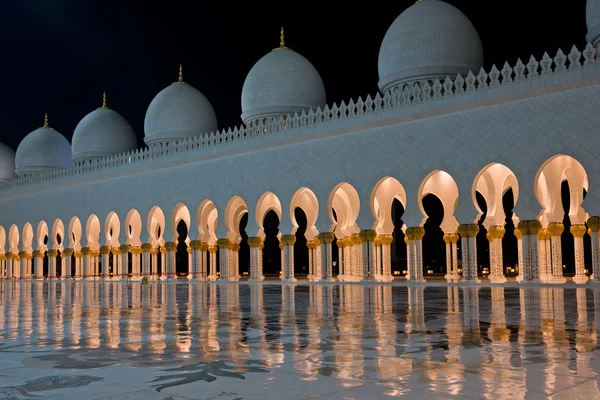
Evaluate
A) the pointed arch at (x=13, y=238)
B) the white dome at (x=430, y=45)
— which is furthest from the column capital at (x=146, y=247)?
the white dome at (x=430, y=45)

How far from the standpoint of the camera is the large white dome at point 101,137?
975 inches

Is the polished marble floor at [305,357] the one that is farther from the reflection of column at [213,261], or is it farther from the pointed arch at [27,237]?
the pointed arch at [27,237]

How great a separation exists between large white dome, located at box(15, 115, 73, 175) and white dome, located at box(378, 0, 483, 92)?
16.1 m

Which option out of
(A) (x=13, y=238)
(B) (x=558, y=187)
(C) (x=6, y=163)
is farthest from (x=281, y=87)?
(C) (x=6, y=163)

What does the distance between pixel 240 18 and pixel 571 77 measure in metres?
13.7

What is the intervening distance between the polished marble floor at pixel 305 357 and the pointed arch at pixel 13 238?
2240 cm

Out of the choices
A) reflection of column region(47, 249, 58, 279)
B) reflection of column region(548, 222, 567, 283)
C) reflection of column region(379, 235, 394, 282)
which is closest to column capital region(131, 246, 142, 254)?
reflection of column region(47, 249, 58, 279)

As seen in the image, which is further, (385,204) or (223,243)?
(223,243)

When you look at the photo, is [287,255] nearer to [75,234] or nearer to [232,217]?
[232,217]

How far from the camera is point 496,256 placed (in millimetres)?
14008

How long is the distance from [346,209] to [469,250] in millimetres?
5813

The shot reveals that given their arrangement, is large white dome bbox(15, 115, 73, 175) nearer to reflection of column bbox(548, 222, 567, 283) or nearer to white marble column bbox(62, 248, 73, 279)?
white marble column bbox(62, 248, 73, 279)

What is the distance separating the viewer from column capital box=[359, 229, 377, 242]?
1536cm

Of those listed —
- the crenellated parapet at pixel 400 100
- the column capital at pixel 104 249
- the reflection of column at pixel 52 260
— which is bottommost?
the reflection of column at pixel 52 260
